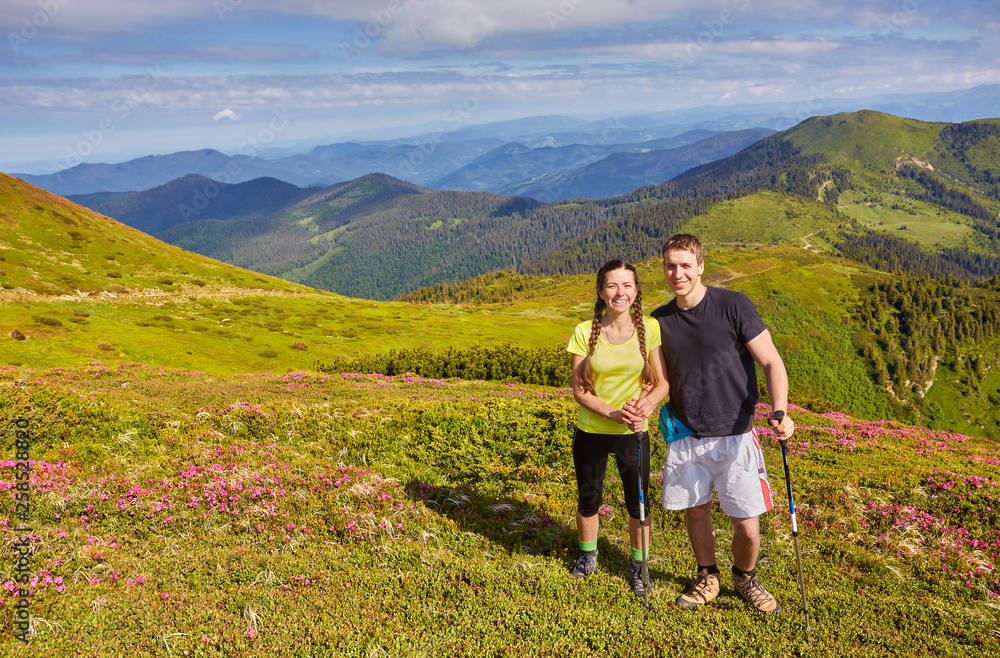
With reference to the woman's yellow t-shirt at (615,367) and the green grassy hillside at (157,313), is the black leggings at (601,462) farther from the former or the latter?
the green grassy hillside at (157,313)

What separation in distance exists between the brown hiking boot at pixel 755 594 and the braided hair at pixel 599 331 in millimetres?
3584

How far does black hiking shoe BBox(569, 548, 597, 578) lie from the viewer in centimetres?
860

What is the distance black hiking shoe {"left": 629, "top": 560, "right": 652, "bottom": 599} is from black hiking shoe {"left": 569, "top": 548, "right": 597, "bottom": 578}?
647 millimetres

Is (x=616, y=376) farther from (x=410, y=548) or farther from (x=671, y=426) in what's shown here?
(x=410, y=548)

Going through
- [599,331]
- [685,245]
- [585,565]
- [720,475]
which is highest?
[685,245]

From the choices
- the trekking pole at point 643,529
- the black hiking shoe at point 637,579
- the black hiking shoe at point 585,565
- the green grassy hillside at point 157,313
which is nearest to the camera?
the trekking pole at point 643,529

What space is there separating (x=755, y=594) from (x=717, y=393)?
3.39 m

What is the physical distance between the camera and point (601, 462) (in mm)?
8039

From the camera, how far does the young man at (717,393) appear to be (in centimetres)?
714

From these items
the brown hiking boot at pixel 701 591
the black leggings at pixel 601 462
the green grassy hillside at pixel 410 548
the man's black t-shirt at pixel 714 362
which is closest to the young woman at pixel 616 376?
the black leggings at pixel 601 462

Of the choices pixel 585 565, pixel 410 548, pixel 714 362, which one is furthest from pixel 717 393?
pixel 410 548

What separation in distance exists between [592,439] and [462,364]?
33.4m

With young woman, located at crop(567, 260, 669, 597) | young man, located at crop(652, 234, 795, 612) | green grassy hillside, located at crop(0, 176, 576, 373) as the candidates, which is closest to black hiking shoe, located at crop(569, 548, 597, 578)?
young woman, located at crop(567, 260, 669, 597)

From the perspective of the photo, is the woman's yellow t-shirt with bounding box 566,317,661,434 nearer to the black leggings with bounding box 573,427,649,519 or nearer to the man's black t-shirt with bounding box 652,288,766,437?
the black leggings with bounding box 573,427,649,519
